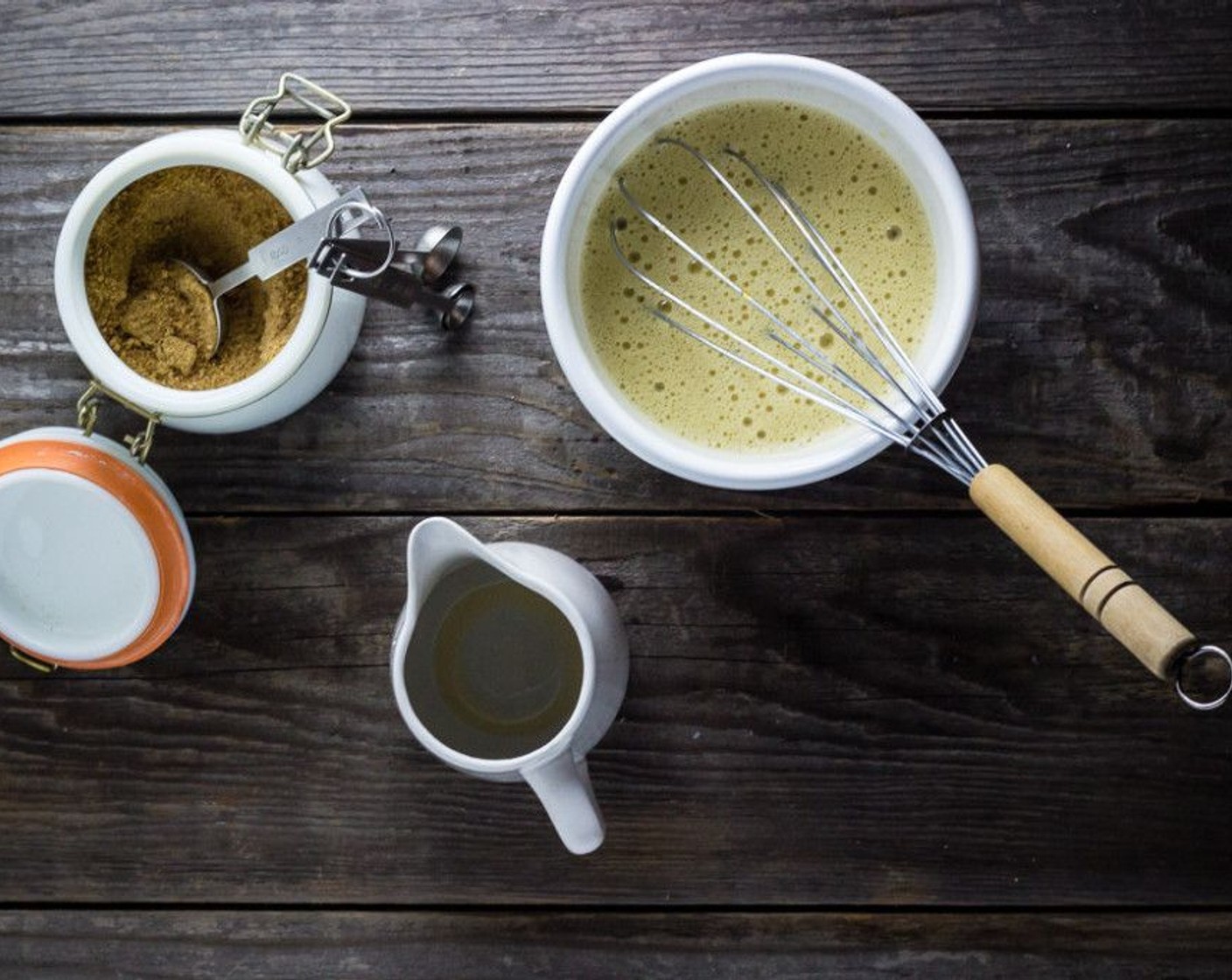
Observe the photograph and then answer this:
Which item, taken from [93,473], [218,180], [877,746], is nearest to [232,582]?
[93,473]

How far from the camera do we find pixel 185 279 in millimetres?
732

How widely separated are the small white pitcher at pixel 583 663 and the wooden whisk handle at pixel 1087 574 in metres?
0.21

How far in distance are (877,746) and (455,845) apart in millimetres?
255

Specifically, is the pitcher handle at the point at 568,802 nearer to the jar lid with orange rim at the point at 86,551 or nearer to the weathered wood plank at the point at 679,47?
the jar lid with orange rim at the point at 86,551

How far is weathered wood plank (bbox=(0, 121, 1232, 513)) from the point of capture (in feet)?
2.57

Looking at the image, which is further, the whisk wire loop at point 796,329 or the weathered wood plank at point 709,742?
the weathered wood plank at point 709,742

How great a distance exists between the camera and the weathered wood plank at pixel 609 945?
814 mm

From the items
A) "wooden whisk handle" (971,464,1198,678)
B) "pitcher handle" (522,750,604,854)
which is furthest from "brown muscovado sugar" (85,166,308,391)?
"wooden whisk handle" (971,464,1198,678)

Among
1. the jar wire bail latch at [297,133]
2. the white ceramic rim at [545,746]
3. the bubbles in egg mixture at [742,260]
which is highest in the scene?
the jar wire bail latch at [297,133]

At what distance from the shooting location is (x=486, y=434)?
793mm

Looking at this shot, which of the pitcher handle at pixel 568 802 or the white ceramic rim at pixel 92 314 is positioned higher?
the white ceramic rim at pixel 92 314

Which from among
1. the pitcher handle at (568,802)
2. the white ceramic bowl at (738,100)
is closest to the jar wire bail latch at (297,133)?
the white ceramic bowl at (738,100)

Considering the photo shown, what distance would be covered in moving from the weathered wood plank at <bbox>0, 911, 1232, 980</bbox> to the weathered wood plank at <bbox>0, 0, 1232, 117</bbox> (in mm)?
473

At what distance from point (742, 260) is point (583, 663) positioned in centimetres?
23
